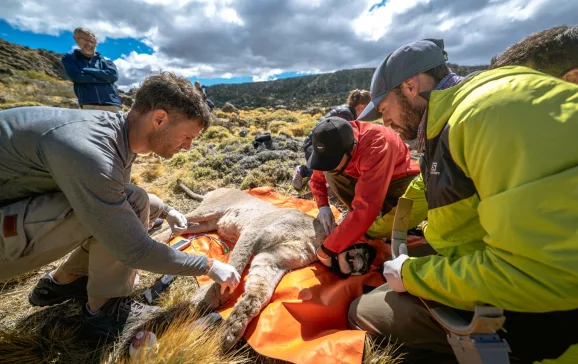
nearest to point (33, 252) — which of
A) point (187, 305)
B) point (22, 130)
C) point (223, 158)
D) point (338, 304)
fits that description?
point (22, 130)

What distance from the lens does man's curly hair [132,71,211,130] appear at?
2.31m

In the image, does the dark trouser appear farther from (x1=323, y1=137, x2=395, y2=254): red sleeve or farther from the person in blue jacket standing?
the person in blue jacket standing

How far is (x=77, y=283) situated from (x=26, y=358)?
0.81m

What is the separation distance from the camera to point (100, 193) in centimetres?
196

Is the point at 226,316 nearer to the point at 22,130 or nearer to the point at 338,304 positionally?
the point at 338,304

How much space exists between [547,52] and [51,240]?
4362 mm

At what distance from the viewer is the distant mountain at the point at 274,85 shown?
188ft

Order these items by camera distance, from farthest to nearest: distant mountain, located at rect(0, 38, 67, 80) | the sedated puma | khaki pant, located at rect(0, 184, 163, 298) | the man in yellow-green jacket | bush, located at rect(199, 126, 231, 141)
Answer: distant mountain, located at rect(0, 38, 67, 80) → bush, located at rect(199, 126, 231, 141) → the sedated puma → khaki pant, located at rect(0, 184, 163, 298) → the man in yellow-green jacket

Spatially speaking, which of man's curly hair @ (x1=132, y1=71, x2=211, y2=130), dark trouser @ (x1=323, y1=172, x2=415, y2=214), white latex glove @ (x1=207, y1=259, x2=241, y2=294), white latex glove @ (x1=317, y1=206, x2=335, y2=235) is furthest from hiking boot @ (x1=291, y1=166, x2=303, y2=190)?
man's curly hair @ (x1=132, y1=71, x2=211, y2=130)

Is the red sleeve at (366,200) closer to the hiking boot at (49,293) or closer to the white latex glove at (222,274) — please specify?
the white latex glove at (222,274)

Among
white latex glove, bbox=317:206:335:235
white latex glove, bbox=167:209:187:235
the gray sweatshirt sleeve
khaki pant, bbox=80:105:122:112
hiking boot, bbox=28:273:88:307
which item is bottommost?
hiking boot, bbox=28:273:88:307

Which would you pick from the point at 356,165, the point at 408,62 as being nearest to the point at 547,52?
the point at 408,62

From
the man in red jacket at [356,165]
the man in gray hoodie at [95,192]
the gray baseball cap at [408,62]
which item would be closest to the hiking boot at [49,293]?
the man in gray hoodie at [95,192]

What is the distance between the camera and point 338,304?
284cm
